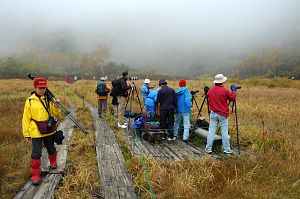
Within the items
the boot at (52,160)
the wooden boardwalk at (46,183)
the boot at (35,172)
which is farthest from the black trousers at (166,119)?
the boot at (35,172)

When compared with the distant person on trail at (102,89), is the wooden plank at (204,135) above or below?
below

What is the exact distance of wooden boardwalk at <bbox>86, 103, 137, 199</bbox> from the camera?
5172 mm

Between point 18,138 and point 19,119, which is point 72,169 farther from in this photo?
point 19,119

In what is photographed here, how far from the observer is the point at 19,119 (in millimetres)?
13180

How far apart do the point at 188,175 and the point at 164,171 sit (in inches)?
19.5

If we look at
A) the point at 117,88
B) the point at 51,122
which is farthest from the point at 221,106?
the point at 117,88

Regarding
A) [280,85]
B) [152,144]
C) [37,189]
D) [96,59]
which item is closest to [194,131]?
[152,144]

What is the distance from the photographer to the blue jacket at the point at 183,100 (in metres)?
8.88

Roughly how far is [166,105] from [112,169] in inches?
129

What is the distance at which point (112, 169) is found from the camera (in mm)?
6328

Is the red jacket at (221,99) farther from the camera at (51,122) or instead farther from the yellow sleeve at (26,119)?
the yellow sleeve at (26,119)

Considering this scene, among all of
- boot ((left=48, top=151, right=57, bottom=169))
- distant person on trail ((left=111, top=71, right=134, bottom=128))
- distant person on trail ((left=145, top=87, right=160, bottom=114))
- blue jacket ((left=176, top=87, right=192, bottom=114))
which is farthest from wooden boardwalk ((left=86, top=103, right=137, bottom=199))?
blue jacket ((left=176, top=87, right=192, bottom=114))

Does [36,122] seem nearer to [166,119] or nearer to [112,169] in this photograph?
[112,169]

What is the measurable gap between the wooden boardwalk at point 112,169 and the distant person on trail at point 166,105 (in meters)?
1.74
